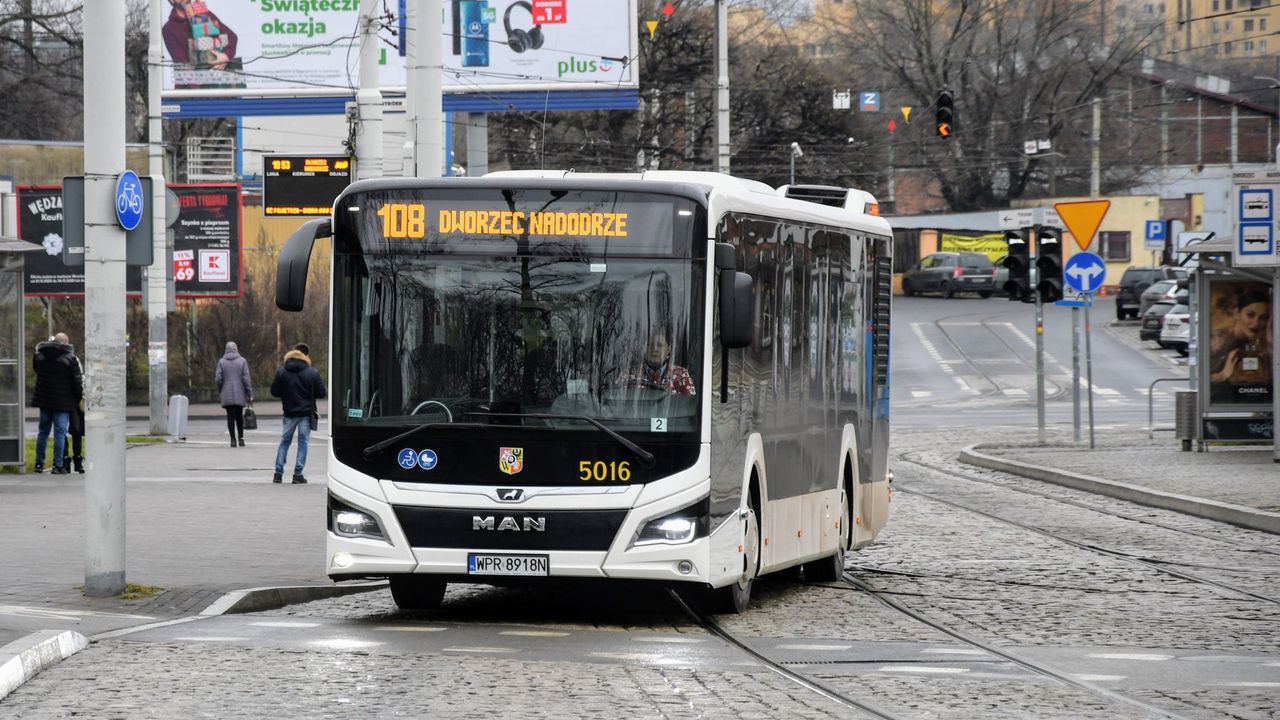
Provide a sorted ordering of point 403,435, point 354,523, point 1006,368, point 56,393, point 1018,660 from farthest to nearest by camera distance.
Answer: point 1006,368 → point 56,393 → point 354,523 → point 403,435 → point 1018,660

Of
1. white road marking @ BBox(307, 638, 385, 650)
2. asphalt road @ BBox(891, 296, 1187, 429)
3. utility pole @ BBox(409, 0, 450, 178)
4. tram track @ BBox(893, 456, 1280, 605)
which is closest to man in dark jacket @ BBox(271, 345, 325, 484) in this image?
tram track @ BBox(893, 456, 1280, 605)

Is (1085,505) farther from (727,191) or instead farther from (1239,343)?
(727,191)

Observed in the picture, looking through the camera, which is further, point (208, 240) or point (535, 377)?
point (208, 240)

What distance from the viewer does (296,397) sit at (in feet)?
81.1

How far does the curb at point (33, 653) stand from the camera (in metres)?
8.57

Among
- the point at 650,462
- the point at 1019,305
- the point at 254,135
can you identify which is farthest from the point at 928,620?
the point at 1019,305

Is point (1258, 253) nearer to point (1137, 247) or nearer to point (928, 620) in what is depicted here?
point (928, 620)

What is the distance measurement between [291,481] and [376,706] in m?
17.1

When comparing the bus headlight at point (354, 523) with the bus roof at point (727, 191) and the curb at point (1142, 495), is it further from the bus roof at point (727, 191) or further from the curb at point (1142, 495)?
the curb at point (1142, 495)

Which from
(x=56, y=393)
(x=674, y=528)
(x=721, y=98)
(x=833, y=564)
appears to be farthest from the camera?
(x=721, y=98)

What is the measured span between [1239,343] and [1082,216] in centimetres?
299

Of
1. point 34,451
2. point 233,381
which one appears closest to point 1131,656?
point 233,381

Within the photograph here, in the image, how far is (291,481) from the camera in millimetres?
24984

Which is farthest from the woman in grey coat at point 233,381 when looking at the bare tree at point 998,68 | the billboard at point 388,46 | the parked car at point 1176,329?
the bare tree at point 998,68
